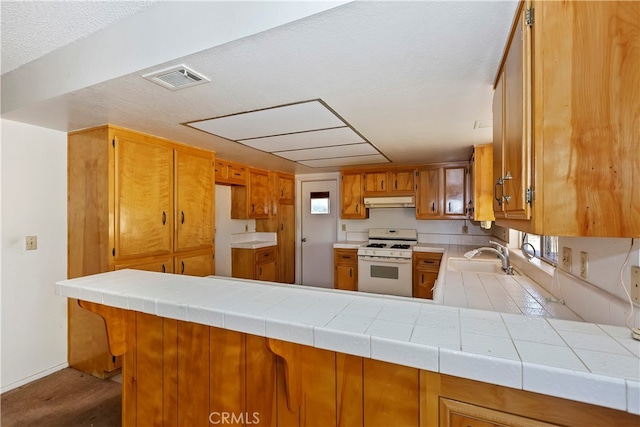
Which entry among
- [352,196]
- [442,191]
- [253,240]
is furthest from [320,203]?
[442,191]

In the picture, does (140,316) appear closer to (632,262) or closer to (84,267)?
(84,267)

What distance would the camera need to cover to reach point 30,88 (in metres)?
1.85

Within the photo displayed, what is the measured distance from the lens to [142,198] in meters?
2.52

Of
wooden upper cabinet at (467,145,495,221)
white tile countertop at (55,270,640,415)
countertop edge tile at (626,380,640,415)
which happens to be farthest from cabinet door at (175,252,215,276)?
countertop edge tile at (626,380,640,415)

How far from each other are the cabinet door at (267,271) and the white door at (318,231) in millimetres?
729

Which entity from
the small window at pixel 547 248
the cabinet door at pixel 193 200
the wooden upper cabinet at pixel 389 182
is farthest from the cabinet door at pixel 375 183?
the small window at pixel 547 248

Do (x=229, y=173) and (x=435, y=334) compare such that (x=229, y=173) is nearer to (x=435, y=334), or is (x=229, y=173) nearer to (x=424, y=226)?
(x=424, y=226)

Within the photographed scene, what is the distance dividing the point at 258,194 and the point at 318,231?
140cm

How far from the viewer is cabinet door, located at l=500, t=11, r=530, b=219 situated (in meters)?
0.93

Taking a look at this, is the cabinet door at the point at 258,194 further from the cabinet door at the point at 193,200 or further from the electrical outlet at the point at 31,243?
the electrical outlet at the point at 31,243

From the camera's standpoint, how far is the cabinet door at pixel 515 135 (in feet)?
3.04

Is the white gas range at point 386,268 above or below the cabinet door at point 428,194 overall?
below

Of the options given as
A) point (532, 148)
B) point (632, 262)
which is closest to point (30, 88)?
point (532, 148)

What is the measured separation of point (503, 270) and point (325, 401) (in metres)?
1.96
